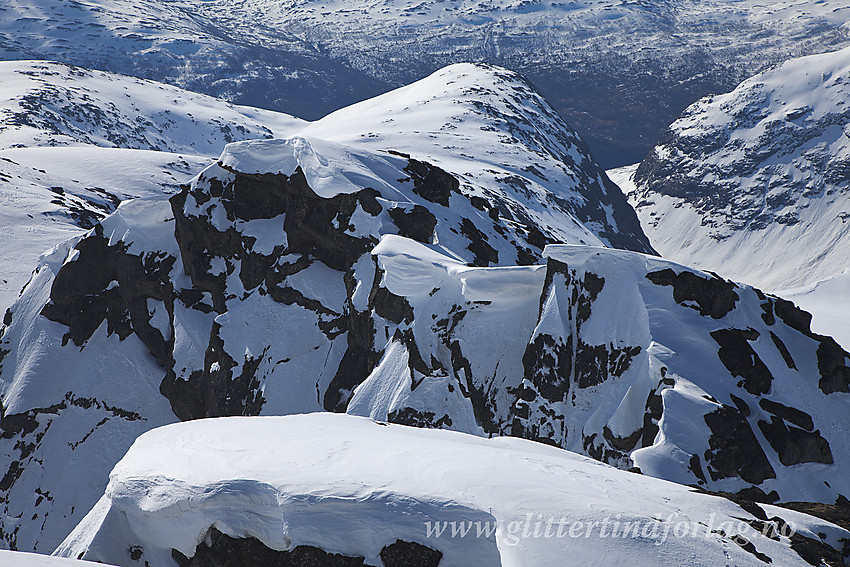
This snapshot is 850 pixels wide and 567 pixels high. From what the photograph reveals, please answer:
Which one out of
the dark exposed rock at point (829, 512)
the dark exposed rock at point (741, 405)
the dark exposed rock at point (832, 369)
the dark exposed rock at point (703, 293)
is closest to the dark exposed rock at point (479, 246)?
the dark exposed rock at point (703, 293)

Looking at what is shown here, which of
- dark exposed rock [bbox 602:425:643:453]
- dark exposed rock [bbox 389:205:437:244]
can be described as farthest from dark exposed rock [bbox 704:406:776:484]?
dark exposed rock [bbox 389:205:437:244]

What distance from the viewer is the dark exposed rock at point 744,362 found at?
1066 inches

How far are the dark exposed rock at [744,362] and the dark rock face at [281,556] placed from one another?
1777 cm

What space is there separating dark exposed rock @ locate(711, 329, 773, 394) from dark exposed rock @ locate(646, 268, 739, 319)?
107 centimetres

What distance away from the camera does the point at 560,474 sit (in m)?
16.0

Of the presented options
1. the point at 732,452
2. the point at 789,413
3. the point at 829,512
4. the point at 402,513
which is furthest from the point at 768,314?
the point at 402,513

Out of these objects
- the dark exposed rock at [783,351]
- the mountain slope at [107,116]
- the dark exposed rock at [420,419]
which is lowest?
the mountain slope at [107,116]

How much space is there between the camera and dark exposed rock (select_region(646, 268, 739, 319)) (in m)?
28.5

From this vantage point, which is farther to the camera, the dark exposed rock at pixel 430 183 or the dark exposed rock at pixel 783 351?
the dark exposed rock at pixel 430 183

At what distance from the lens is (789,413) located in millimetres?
26531

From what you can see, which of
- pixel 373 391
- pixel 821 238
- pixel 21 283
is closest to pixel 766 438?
pixel 373 391

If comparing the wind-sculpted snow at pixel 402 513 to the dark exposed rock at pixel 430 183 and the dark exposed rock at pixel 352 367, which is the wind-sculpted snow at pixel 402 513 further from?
the dark exposed rock at pixel 430 183

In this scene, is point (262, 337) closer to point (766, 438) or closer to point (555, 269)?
point (555, 269)

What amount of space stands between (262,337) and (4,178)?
181 ft
